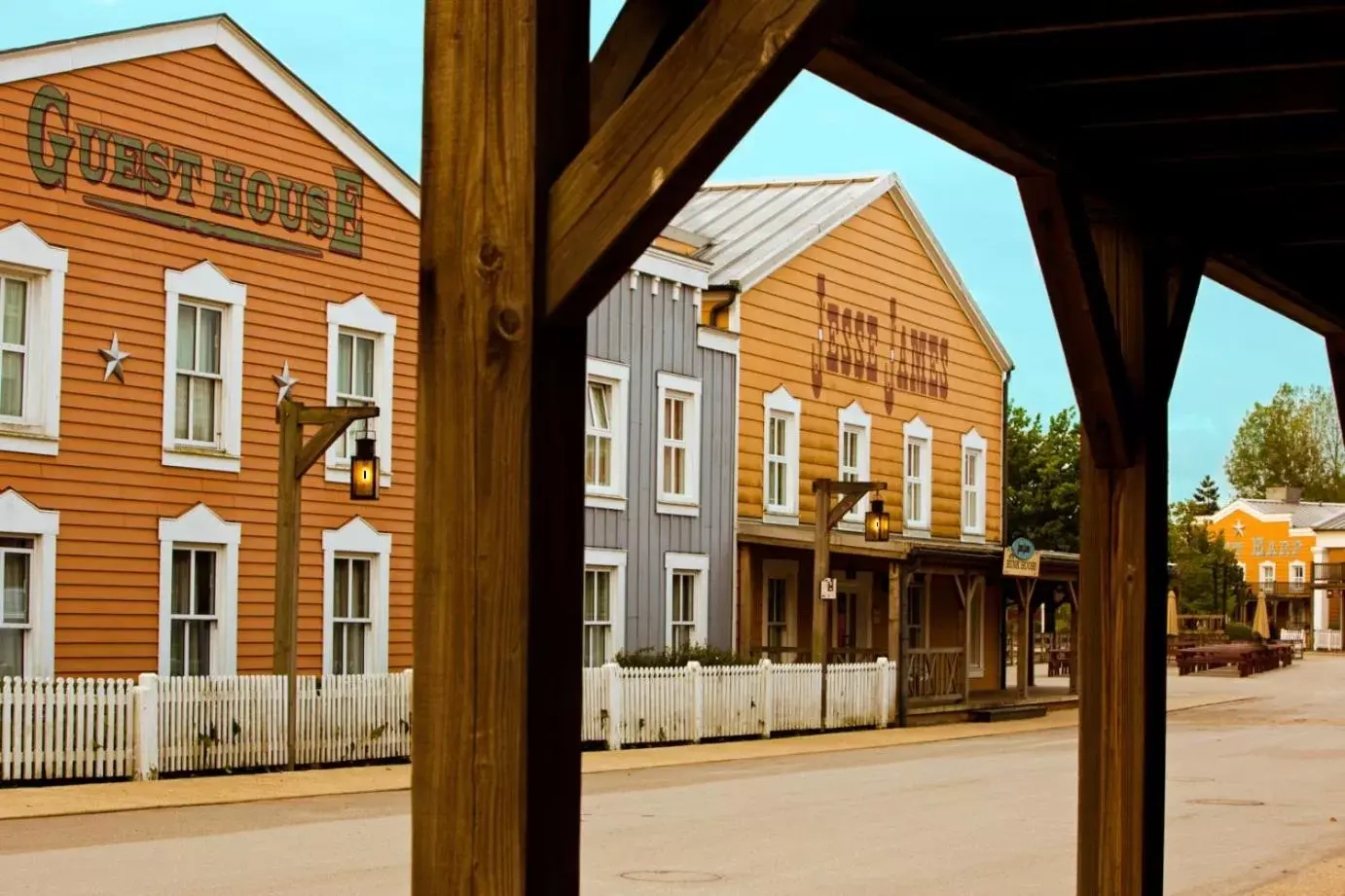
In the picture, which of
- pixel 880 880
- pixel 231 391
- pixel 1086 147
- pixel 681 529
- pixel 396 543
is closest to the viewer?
pixel 1086 147

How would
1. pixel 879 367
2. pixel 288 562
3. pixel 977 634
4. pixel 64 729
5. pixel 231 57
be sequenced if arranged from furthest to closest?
pixel 977 634 < pixel 879 367 < pixel 231 57 < pixel 288 562 < pixel 64 729

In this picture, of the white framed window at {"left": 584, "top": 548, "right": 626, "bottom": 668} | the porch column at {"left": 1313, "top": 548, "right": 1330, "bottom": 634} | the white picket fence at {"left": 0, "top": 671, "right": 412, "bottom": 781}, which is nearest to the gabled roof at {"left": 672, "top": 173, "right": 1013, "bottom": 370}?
the white framed window at {"left": 584, "top": 548, "right": 626, "bottom": 668}

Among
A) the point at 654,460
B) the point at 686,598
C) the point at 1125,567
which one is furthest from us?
the point at 686,598

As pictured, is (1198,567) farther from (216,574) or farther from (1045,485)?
(216,574)

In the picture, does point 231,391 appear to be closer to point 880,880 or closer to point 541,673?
A: point 880,880

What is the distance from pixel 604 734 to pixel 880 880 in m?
11.1

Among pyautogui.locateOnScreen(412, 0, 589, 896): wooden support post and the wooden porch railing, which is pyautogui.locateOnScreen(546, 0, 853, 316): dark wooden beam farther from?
the wooden porch railing

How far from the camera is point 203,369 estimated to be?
1927 centimetres

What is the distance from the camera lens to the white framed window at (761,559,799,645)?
28.2 meters

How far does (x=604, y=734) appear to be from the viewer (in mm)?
21828

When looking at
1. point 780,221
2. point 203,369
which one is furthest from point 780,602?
point 203,369

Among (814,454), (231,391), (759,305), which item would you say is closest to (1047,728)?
(814,454)

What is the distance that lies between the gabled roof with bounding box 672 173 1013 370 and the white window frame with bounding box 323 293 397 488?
280 inches

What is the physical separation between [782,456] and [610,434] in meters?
4.69
